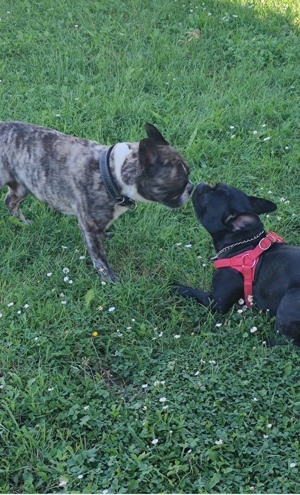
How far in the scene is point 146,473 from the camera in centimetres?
322

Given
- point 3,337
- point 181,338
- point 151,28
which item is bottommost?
point 3,337

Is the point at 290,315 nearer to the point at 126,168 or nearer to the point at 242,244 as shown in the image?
the point at 242,244

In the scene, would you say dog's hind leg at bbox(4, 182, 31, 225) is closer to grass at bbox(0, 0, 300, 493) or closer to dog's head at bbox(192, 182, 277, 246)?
grass at bbox(0, 0, 300, 493)

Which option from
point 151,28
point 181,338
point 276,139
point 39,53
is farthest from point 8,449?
point 151,28

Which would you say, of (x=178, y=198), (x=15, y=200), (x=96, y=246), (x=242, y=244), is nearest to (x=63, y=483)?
(x=96, y=246)

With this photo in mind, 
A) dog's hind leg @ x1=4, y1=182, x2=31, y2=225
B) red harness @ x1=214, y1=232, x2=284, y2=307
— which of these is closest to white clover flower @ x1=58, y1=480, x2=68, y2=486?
red harness @ x1=214, y1=232, x2=284, y2=307

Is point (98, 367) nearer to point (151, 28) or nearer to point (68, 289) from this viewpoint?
point (68, 289)

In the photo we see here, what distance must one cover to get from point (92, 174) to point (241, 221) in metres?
1.14

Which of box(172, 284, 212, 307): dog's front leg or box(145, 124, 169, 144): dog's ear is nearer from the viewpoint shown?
box(145, 124, 169, 144): dog's ear

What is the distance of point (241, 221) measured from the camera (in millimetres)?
4305

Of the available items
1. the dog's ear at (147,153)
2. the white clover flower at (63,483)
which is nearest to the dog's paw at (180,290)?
the dog's ear at (147,153)

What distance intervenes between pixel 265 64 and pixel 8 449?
527 cm

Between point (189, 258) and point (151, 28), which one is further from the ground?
point (151, 28)

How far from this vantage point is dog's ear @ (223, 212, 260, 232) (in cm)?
427
